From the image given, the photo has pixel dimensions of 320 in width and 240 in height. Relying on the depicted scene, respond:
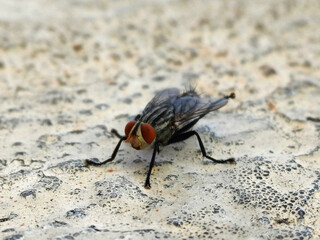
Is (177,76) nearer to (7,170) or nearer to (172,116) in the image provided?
(172,116)

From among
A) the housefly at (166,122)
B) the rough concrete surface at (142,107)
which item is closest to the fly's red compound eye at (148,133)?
the housefly at (166,122)

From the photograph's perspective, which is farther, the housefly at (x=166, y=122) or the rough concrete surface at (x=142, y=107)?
the housefly at (x=166, y=122)

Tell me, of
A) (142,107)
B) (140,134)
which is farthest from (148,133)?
(142,107)

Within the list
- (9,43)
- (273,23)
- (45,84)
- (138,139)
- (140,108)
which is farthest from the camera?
(273,23)

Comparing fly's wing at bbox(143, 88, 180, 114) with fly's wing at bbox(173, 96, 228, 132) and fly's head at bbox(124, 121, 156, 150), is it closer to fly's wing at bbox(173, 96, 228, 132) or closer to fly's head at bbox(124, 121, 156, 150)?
fly's wing at bbox(173, 96, 228, 132)

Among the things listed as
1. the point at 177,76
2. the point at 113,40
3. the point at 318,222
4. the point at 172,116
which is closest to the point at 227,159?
the point at 172,116

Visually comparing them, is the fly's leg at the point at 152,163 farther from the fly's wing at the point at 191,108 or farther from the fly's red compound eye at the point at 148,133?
the fly's wing at the point at 191,108

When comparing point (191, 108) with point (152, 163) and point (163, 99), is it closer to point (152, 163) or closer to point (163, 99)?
point (163, 99)
